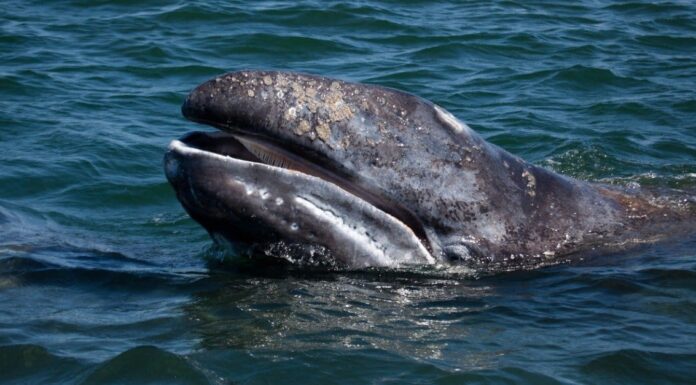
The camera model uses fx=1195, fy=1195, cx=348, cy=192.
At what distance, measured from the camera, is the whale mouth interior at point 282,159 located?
23.6 feet

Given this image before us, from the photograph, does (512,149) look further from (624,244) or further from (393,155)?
(393,155)

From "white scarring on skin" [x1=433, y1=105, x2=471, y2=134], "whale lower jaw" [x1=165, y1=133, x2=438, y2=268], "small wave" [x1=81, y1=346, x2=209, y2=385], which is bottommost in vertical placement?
"small wave" [x1=81, y1=346, x2=209, y2=385]

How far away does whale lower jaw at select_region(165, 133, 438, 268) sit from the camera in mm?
6945

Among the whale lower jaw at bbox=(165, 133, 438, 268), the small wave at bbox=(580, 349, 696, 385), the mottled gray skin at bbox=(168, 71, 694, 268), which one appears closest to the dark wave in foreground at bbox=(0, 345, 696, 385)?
the small wave at bbox=(580, 349, 696, 385)

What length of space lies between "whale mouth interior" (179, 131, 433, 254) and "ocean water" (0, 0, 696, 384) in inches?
17.8

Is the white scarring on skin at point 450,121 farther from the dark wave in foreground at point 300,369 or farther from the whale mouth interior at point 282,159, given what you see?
the dark wave in foreground at point 300,369

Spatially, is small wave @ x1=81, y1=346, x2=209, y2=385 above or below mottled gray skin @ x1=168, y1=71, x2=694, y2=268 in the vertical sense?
below

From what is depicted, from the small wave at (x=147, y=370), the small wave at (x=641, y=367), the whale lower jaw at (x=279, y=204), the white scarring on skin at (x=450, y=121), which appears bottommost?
the small wave at (x=147, y=370)

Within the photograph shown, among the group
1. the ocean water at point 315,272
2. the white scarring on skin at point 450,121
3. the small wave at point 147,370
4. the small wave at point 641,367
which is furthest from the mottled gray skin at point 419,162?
the small wave at point 641,367

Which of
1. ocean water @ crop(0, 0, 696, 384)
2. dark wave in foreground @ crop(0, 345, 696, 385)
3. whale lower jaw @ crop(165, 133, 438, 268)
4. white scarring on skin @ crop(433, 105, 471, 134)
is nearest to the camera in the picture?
dark wave in foreground @ crop(0, 345, 696, 385)

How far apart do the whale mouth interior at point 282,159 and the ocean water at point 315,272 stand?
45cm

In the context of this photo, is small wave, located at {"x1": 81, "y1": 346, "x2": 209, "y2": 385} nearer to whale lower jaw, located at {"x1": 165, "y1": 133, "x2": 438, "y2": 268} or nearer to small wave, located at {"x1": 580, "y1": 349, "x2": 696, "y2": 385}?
whale lower jaw, located at {"x1": 165, "y1": 133, "x2": 438, "y2": 268}

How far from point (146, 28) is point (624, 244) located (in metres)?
12.6

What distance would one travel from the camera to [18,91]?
15.2m
